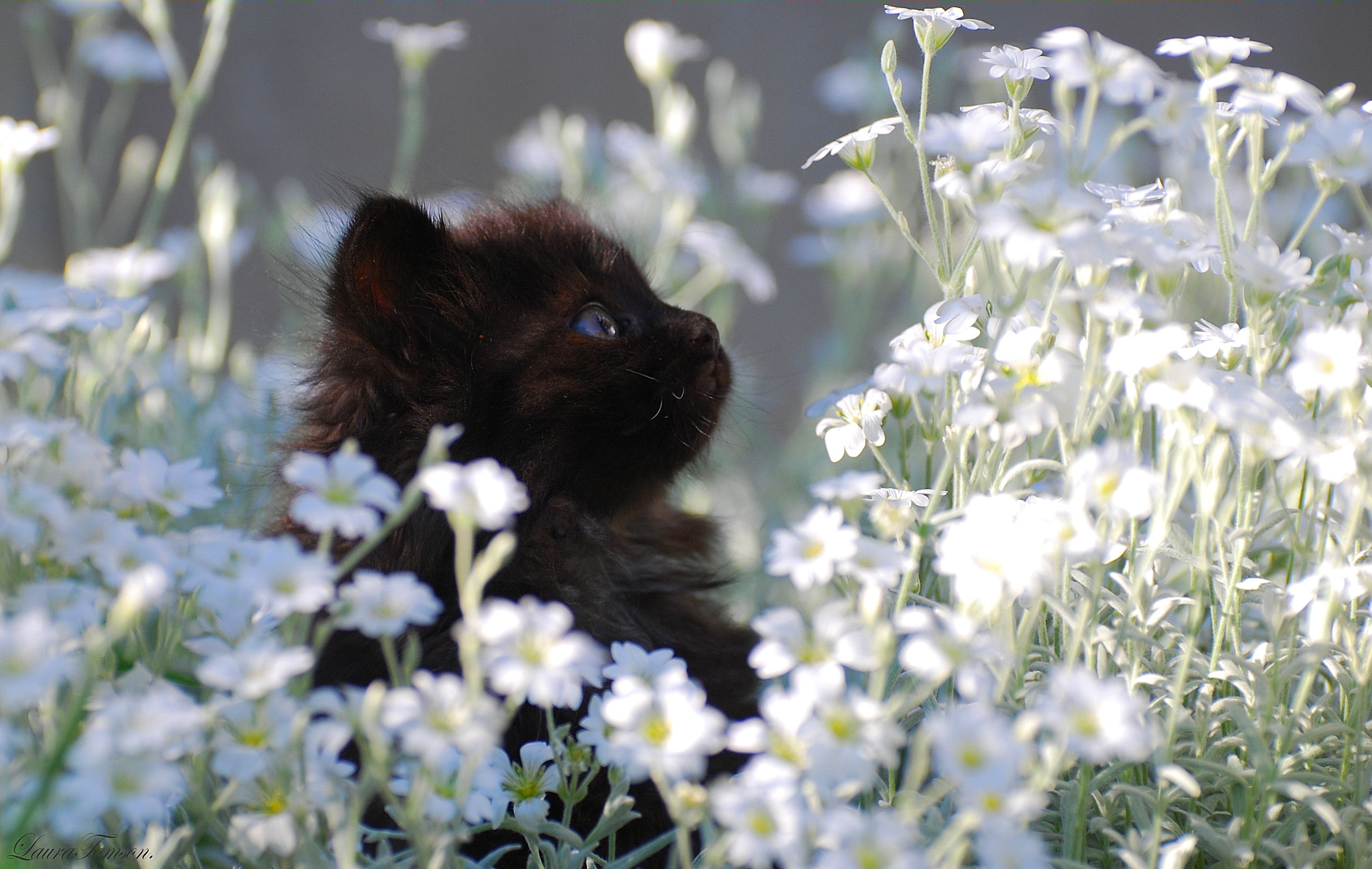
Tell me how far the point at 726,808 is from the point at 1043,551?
205 mm

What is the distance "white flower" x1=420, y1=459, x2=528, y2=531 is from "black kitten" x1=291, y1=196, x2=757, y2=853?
18.6 inches

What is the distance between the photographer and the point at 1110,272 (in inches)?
31.2

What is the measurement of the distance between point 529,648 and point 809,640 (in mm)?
144

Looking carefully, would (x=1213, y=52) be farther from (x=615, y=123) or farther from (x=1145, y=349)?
(x=615, y=123)

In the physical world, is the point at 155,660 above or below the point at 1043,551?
below

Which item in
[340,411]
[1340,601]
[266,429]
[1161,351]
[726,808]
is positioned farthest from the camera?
[266,429]

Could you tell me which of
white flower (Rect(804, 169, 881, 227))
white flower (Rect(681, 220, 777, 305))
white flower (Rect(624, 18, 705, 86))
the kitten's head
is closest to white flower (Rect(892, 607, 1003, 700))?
the kitten's head

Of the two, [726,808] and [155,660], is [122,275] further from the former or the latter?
[726,808]

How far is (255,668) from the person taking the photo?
513mm

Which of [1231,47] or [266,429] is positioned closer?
[1231,47]

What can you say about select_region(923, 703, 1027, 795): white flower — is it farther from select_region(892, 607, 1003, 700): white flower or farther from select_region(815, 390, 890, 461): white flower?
select_region(815, 390, 890, 461): white flower

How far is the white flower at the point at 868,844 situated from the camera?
46 cm

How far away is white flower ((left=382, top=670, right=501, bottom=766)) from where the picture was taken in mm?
492

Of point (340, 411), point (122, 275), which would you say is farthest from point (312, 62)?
point (340, 411)
